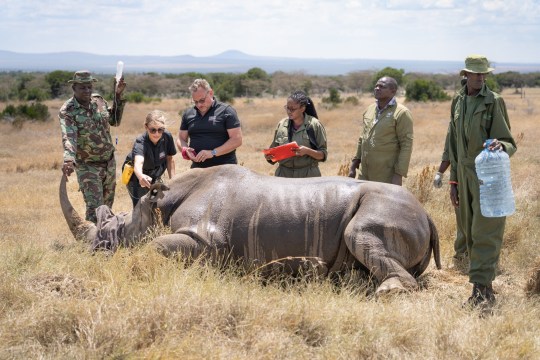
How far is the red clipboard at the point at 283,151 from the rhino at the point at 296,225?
1048 mm

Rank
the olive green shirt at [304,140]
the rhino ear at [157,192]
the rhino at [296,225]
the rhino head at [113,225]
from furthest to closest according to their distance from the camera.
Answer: the olive green shirt at [304,140] → the rhino head at [113,225] → the rhino ear at [157,192] → the rhino at [296,225]

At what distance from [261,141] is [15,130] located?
10061 mm

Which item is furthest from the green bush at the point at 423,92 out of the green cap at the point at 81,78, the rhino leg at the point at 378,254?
the rhino leg at the point at 378,254

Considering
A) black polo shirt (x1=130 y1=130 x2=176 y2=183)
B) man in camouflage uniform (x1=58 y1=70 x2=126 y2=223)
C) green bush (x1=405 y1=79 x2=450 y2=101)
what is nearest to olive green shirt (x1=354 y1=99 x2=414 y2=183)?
black polo shirt (x1=130 y1=130 x2=176 y2=183)

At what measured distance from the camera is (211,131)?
25.0 ft

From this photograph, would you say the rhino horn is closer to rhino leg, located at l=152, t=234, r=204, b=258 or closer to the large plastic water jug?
rhino leg, located at l=152, t=234, r=204, b=258

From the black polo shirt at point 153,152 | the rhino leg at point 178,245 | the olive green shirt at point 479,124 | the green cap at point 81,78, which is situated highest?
the green cap at point 81,78

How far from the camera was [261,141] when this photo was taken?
72.5 feet

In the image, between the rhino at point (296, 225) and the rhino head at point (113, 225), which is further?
the rhino head at point (113, 225)

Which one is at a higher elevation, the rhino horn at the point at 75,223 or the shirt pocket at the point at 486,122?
the shirt pocket at the point at 486,122

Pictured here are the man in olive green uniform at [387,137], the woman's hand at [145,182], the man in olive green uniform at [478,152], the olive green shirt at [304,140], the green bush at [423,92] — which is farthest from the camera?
the green bush at [423,92]

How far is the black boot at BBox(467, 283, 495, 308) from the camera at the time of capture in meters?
5.46

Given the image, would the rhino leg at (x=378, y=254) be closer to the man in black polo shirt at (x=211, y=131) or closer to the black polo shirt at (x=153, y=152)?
the man in black polo shirt at (x=211, y=131)

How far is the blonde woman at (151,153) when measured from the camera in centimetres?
752
